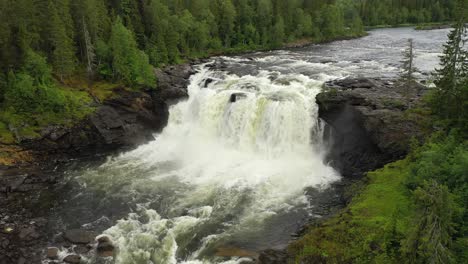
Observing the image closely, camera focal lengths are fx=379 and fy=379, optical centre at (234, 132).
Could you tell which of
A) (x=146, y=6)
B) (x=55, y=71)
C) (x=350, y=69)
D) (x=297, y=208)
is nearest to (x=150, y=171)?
(x=297, y=208)

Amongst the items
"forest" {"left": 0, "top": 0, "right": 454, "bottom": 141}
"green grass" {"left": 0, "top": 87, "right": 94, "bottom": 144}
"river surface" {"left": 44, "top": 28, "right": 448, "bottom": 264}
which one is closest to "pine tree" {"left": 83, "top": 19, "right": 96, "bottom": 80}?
"forest" {"left": 0, "top": 0, "right": 454, "bottom": 141}

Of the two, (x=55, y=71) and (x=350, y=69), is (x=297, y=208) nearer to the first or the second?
(x=350, y=69)

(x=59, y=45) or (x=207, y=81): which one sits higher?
(x=59, y=45)

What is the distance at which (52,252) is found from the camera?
2509 centimetres

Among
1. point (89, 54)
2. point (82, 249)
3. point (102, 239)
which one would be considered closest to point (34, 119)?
point (89, 54)

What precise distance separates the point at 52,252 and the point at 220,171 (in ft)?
53.6

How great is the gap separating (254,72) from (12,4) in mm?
32687

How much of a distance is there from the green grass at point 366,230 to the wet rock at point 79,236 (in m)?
14.2

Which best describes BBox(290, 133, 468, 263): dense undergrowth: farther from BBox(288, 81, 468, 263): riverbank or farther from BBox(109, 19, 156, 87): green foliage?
BBox(109, 19, 156, 87): green foliage

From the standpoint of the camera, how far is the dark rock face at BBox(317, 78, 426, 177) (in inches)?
1254

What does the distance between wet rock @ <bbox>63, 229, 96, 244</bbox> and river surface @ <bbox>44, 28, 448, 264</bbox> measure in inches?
36.6

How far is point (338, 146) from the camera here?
119 ft

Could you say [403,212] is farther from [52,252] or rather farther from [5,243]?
[5,243]

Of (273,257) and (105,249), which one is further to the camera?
(105,249)
